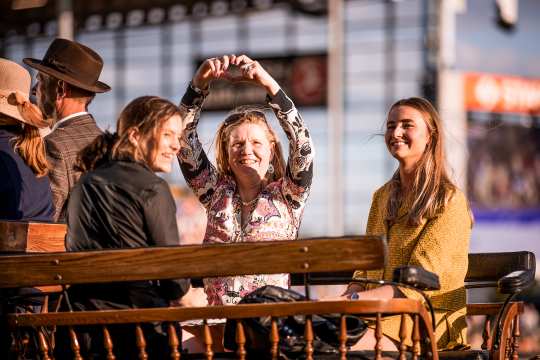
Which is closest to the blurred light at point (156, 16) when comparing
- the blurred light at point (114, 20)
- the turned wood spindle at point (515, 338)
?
the blurred light at point (114, 20)

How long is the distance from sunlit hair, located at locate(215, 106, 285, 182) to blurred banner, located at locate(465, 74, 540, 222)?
37.4 metres

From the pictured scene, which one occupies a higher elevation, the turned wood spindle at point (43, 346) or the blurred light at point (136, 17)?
the blurred light at point (136, 17)

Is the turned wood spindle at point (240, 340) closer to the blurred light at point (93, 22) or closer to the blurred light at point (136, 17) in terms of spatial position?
the blurred light at point (136, 17)

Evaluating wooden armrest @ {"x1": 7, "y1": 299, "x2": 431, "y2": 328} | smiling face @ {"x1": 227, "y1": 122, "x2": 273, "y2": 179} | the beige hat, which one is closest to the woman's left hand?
smiling face @ {"x1": 227, "y1": 122, "x2": 273, "y2": 179}

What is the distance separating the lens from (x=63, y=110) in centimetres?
607

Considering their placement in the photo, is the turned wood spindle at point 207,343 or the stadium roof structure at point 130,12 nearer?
the turned wood spindle at point 207,343

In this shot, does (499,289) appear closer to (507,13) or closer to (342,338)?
(342,338)

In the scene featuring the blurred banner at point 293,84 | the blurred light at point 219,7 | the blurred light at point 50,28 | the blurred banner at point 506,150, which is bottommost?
the blurred banner at point 506,150

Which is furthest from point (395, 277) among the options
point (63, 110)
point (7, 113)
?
point (63, 110)

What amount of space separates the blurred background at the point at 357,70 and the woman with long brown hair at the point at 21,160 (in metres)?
24.1

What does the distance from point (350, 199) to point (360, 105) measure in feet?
11.1

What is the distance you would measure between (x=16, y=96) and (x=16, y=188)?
40 cm

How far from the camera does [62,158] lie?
5.80 m

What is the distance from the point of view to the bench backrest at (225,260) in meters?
3.84
